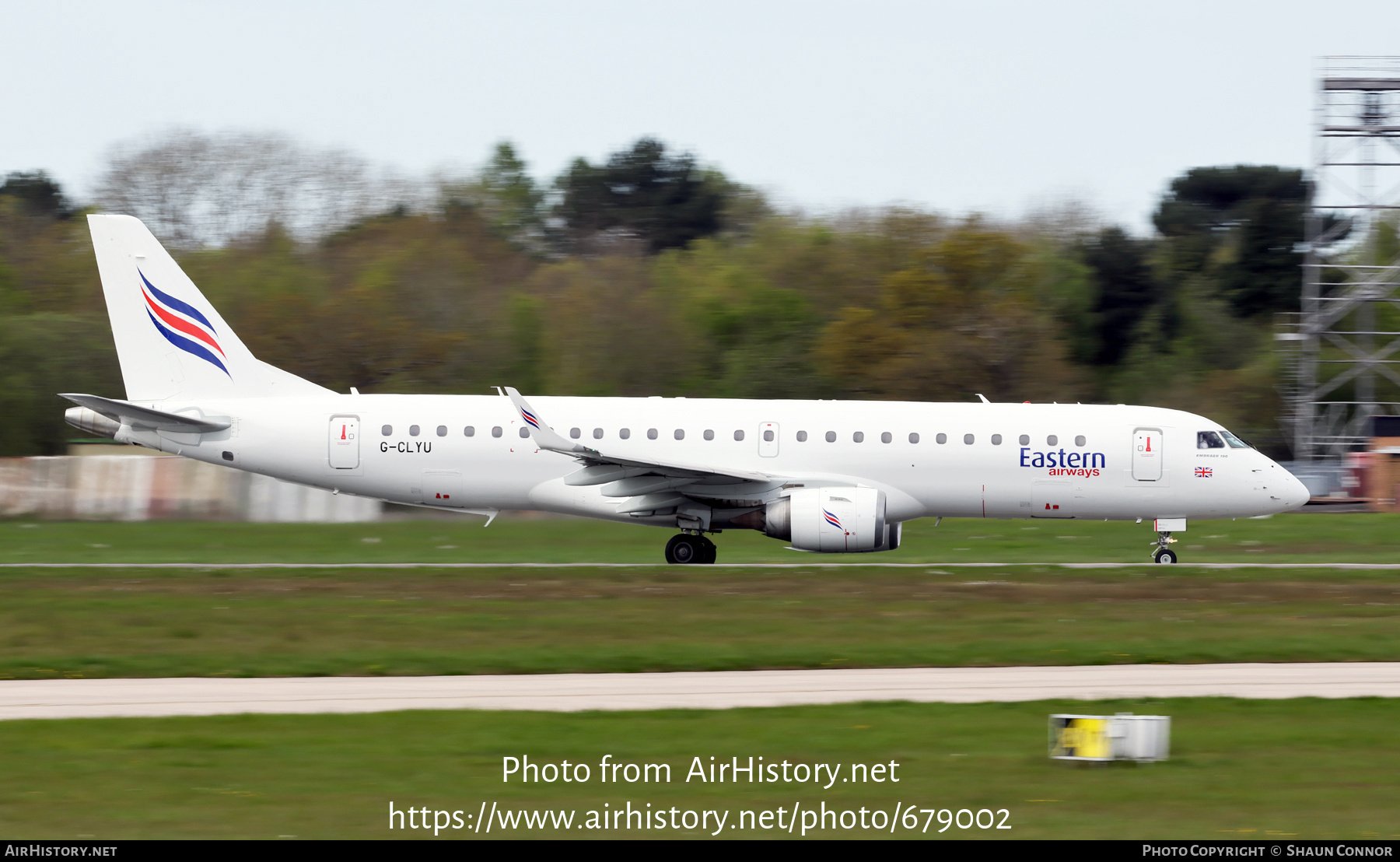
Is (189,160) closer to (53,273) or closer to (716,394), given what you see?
(53,273)

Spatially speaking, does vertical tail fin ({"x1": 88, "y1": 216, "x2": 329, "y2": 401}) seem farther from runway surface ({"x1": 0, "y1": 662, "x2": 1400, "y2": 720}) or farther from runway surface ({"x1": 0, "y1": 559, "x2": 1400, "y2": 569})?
runway surface ({"x1": 0, "y1": 662, "x2": 1400, "y2": 720})

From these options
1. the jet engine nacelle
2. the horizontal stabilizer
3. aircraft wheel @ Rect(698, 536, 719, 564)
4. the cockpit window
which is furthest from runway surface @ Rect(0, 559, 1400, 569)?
the horizontal stabilizer

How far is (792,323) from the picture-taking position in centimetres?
5303

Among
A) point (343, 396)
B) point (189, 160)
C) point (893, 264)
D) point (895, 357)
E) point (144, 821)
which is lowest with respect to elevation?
point (144, 821)

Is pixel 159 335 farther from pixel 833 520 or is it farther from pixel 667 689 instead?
pixel 667 689

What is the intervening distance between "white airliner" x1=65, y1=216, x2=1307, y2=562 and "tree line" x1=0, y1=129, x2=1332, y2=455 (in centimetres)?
1831

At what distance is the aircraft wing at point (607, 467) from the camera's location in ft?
82.0

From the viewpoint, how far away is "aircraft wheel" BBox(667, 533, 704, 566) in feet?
86.8

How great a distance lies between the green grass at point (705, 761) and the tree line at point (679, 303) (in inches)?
1355

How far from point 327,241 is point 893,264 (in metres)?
23.2

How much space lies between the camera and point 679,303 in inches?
2178

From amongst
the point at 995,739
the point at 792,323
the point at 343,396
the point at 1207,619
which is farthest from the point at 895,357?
the point at 995,739

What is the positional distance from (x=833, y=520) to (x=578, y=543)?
6.83 meters

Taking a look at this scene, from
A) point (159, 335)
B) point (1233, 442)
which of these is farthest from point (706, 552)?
point (159, 335)
